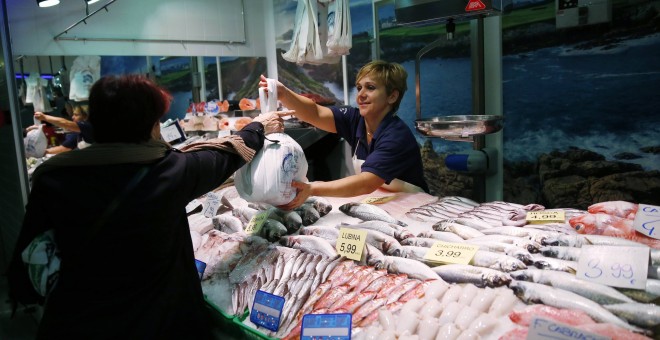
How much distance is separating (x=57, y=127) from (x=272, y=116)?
1.80 meters

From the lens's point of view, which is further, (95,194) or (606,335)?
(95,194)

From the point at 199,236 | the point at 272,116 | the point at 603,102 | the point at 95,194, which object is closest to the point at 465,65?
the point at 603,102

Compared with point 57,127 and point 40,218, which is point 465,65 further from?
point 40,218

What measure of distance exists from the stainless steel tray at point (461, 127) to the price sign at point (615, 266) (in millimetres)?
957

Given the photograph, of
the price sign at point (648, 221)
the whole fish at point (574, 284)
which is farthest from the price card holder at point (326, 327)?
the price sign at point (648, 221)

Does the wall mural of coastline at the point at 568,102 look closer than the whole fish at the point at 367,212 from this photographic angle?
No

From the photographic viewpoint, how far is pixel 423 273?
1642 millimetres

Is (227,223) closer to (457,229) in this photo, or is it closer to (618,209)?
(457,229)

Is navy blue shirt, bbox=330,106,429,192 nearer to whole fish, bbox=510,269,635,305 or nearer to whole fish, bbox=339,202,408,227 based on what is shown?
whole fish, bbox=339,202,408,227

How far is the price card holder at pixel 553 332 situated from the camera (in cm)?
113

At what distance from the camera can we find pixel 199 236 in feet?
7.88

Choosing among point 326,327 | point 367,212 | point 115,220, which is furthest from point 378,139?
point 115,220

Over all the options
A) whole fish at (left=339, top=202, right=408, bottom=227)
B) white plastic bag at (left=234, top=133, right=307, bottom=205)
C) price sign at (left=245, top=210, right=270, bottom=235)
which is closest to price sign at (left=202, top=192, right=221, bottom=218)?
price sign at (left=245, top=210, right=270, bottom=235)

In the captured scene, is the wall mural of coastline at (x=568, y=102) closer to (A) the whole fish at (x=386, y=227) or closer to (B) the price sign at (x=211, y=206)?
(A) the whole fish at (x=386, y=227)
